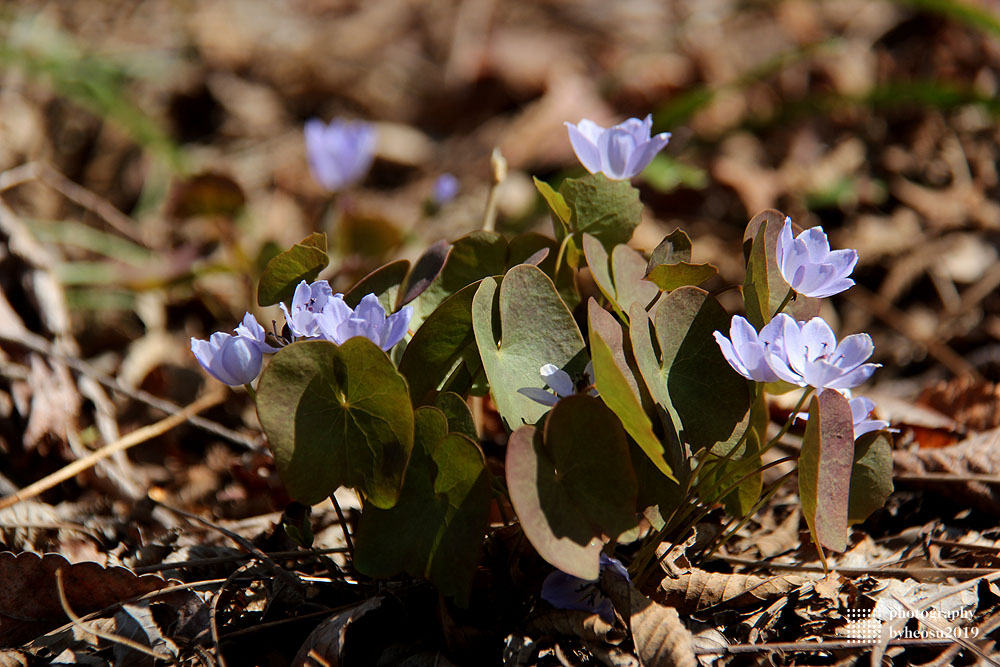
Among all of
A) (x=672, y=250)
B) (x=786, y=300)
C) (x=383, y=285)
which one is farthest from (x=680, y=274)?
(x=383, y=285)

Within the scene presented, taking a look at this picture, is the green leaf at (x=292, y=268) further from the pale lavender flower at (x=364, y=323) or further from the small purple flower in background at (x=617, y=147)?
the small purple flower in background at (x=617, y=147)

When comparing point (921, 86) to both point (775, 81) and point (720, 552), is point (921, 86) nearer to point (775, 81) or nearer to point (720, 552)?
point (775, 81)

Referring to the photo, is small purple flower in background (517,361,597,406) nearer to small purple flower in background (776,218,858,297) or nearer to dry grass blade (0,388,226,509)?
small purple flower in background (776,218,858,297)

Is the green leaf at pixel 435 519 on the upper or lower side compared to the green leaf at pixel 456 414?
lower

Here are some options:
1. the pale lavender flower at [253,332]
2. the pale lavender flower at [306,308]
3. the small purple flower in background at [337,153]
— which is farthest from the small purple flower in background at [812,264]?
the small purple flower in background at [337,153]

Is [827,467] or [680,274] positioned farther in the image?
[680,274]

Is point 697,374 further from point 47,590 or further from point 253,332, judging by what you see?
point 47,590
